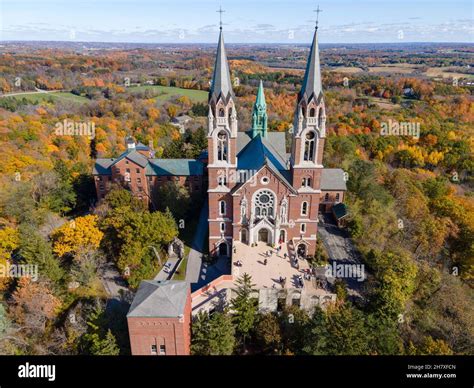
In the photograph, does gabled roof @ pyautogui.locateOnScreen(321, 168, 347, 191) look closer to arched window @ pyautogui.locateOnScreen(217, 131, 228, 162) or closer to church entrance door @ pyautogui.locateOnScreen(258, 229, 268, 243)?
church entrance door @ pyautogui.locateOnScreen(258, 229, 268, 243)

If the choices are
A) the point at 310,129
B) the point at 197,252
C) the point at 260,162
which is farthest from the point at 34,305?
the point at 310,129

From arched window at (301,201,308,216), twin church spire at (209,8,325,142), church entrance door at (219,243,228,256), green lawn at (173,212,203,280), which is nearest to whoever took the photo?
twin church spire at (209,8,325,142)

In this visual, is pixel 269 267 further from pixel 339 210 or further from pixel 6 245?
pixel 6 245

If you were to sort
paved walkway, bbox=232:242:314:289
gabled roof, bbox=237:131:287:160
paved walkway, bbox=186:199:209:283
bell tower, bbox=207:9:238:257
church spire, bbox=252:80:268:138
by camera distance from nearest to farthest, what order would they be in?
bell tower, bbox=207:9:238:257
paved walkway, bbox=232:242:314:289
paved walkway, bbox=186:199:209:283
church spire, bbox=252:80:268:138
gabled roof, bbox=237:131:287:160

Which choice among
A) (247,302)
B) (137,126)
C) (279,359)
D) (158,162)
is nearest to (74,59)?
(137,126)

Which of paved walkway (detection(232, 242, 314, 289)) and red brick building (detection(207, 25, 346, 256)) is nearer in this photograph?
red brick building (detection(207, 25, 346, 256))

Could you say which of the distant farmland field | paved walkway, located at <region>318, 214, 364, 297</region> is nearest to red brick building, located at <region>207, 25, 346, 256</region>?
paved walkway, located at <region>318, 214, 364, 297</region>

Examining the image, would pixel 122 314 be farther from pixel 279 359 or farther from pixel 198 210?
pixel 198 210
